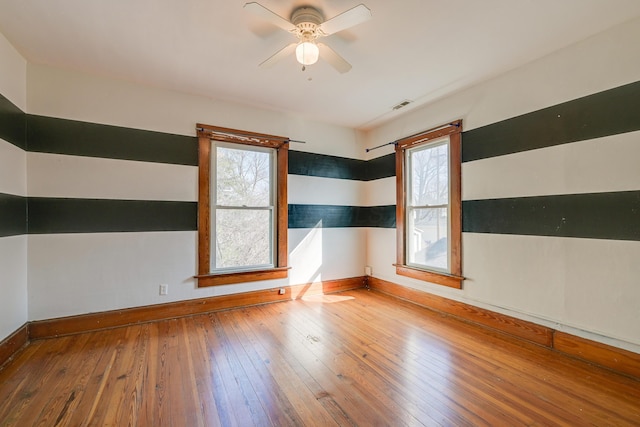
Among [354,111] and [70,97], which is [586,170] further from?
[70,97]

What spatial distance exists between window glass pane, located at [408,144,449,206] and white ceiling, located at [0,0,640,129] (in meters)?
0.79

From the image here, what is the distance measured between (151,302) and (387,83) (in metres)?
3.70

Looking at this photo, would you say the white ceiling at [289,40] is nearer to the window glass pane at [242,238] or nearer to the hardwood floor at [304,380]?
the window glass pane at [242,238]

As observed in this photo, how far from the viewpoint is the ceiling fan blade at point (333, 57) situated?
2.22 m

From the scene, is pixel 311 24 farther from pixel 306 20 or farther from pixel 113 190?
pixel 113 190

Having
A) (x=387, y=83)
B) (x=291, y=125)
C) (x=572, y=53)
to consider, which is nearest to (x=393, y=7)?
(x=387, y=83)

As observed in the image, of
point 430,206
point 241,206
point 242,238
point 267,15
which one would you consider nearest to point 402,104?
point 430,206

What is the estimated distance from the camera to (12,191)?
2.49 meters

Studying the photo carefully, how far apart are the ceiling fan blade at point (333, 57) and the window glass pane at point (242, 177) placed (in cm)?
189

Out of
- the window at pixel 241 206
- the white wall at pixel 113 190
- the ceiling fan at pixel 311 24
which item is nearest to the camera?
the ceiling fan at pixel 311 24

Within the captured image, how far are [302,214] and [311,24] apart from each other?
2589 mm

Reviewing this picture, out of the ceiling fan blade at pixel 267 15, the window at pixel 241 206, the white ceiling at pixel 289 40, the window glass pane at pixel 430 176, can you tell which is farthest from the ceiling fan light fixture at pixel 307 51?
the window glass pane at pixel 430 176

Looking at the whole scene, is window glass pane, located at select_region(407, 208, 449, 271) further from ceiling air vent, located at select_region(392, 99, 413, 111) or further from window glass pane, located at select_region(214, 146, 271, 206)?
window glass pane, located at select_region(214, 146, 271, 206)

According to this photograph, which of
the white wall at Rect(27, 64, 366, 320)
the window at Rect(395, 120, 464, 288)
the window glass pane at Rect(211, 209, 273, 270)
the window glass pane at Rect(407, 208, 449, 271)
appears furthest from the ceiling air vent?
the window glass pane at Rect(211, 209, 273, 270)
